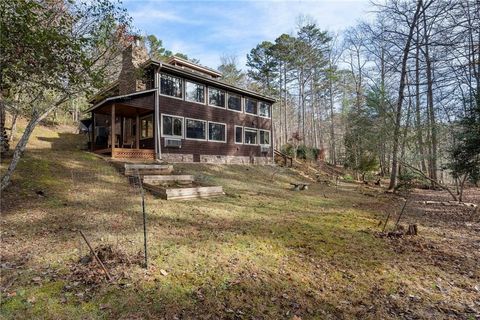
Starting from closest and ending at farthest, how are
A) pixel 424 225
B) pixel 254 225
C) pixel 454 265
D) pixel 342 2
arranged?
pixel 454 265 < pixel 254 225 < pixel 424 225 < pixel 342 2

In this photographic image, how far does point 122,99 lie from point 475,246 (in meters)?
13.9

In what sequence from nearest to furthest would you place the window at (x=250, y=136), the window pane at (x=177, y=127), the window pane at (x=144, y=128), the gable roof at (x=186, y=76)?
the gable roof at (x=186, y=76) < the window pane at (x=177, y=127) < the window pane at (x=144, y=128) < the window at (x=250, y=136)

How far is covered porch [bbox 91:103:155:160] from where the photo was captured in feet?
42.2

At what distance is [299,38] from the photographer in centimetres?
2738

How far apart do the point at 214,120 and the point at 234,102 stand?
2.54 m

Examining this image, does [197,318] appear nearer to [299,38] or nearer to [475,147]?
[475,147]

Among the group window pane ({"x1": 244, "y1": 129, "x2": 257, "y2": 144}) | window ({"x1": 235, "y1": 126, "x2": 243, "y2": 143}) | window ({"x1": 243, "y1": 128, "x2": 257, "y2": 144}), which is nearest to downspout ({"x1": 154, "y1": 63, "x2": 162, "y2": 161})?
window ({"x1": 235, "y1": 126, "x2": 243, "y2": 143})

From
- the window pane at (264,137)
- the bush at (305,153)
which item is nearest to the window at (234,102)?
the window pane at (264,137)

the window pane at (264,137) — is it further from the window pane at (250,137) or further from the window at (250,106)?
the window at (250,106)

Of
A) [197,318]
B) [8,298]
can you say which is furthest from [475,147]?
[8,298]

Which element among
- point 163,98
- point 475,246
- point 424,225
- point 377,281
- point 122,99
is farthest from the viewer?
point 163,98

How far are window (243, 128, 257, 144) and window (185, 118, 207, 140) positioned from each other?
3.86 m

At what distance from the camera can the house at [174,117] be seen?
13422 mm

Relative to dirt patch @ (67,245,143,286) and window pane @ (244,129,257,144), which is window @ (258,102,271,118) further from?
dirt patch @ (67,245,143,286)
